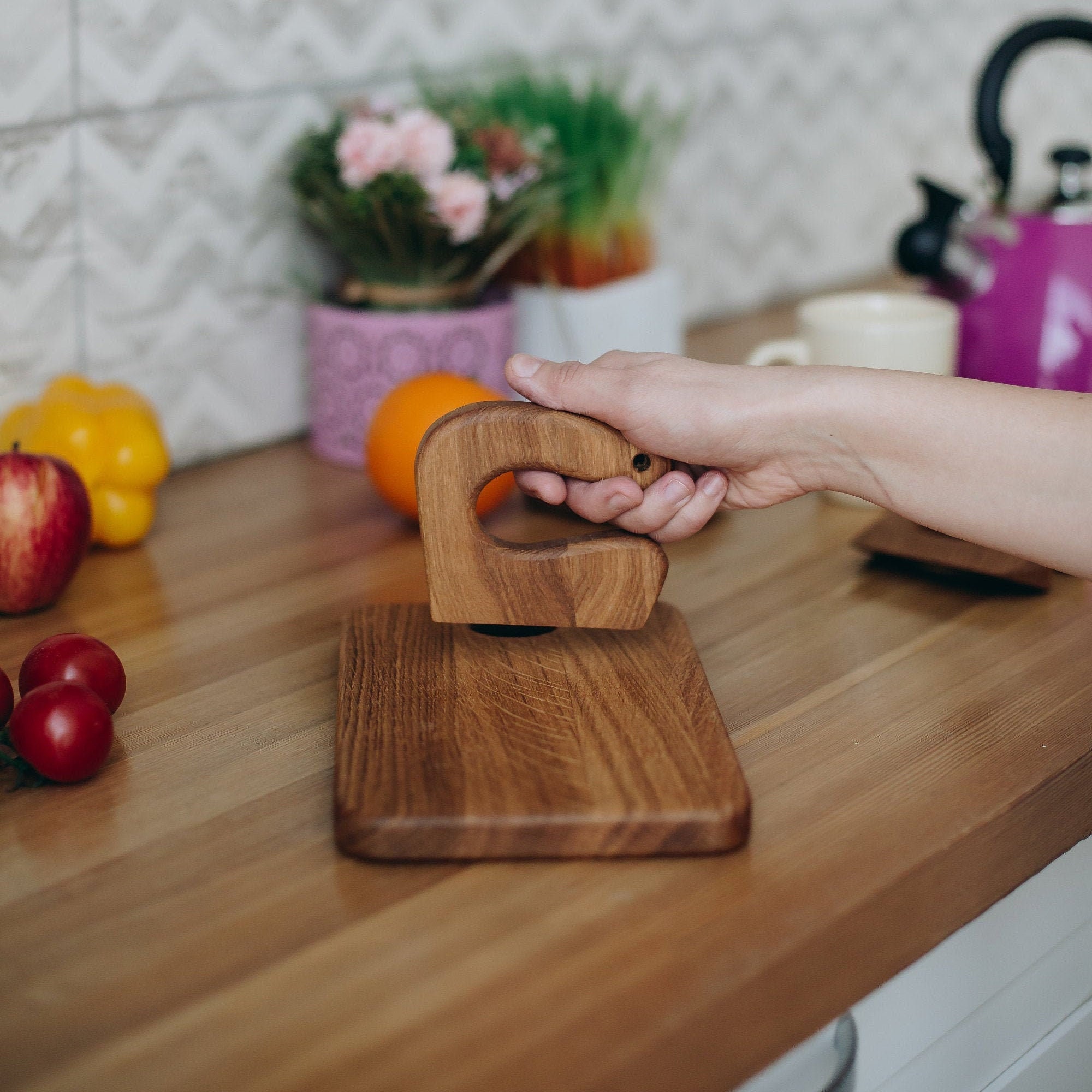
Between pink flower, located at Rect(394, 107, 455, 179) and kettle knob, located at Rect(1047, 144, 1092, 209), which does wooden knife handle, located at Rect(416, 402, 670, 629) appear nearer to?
pink flower, located at Rect(394, 107, 455, 179)

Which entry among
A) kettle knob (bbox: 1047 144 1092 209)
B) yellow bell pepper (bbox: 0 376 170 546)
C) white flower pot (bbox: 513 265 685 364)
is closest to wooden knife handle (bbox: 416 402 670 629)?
yellow bell pepper (bbox: 0 376 170 546)

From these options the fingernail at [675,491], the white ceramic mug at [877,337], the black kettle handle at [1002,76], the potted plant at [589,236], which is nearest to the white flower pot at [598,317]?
the potted plant at [589,236]

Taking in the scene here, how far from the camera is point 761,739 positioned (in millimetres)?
735

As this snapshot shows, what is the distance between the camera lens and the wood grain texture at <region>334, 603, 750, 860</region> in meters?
0.61

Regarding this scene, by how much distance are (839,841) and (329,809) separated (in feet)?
0.87

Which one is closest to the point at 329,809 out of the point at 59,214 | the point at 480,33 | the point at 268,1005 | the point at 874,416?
the point at 268,1005

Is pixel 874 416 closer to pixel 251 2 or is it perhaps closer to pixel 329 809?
pixel 329 809

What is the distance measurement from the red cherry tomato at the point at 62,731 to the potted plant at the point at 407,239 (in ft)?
1.83

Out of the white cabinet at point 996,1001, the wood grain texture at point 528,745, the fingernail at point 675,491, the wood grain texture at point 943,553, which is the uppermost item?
the fingernail at point 675,491

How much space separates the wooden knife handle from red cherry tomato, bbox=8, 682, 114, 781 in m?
0.20

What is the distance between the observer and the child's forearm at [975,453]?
0.75 m

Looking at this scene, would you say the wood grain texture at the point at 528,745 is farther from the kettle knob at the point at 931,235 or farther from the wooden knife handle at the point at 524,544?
the kettle knob at the point at 931,235

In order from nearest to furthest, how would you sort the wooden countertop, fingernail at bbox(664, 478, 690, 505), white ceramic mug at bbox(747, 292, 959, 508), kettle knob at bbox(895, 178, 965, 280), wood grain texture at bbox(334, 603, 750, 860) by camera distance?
the wooden countertop, wood grain texture at bbox(334, 603, 750, 860), fingernail at bbox(664, 478, 690, 505), white ceramic mug at bbox(747, 292, 959, 508), kettle knob at bbox(895, 178, 965, 280)

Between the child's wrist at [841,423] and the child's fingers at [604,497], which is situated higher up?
the child's wrist at [841,423]
